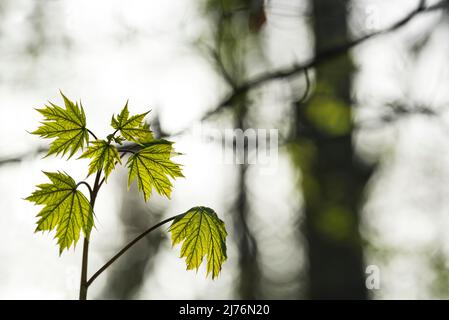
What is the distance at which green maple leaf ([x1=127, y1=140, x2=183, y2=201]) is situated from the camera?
1.90 feet

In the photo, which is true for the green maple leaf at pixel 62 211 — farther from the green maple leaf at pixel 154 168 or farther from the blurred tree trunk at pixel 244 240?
the blurred tree trunk at pixel 244 240

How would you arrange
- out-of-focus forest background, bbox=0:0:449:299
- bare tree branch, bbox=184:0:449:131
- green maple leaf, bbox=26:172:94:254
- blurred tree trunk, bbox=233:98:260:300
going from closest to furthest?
green maple leaf, bbox=26:172:94:254
bare tree branch, bbox=184:0:449:131
out-of-focus forest background, bbox=0:0:449:299
blurred tree trunk, bbox=233:98:260:300

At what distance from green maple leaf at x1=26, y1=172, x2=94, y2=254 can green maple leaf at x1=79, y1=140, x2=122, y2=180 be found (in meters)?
0.04

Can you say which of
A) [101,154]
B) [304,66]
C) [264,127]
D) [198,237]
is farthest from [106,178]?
[264,127]

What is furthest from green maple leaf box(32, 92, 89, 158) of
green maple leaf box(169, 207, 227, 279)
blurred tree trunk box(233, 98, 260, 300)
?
blurred tree trunk box(233, 98, 260, 300)

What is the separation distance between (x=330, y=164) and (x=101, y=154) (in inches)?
48.5

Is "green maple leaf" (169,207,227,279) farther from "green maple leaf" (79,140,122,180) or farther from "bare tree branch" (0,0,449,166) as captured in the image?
"bare tree branch" (0,0,449,166)

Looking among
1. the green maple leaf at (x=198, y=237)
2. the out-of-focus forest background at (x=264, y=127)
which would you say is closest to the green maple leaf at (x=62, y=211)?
the green maple leaf at (x=198, y=237)

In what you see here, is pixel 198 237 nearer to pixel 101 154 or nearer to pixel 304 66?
pixel 101 154

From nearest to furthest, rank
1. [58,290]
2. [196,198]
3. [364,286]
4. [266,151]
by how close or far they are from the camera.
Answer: [364,286], [58,290], [196,198], [266,151]

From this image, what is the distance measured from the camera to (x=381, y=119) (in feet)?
6.09
